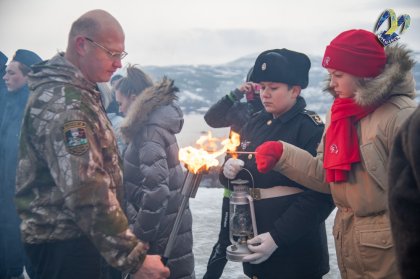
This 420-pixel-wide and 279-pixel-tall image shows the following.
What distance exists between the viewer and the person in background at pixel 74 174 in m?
2.49

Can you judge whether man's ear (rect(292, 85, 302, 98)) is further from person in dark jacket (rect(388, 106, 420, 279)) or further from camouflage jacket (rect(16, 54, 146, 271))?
person in dark jacket (rect(388, 106, 420, 279))

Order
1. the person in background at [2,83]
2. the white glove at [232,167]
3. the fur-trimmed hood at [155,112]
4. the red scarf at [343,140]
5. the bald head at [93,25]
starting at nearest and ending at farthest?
1. the red scarf at [343,140]
2. the bald head at [93,25]
3. the white glove at [232,167]
4. the fur-trimmed hood at [155,112]
5. the person in background at [2,83]

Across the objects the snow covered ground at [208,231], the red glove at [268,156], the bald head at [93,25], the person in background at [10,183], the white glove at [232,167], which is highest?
the bald head at [93,25]

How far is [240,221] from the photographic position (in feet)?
10.4

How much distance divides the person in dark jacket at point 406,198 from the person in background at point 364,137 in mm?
1147

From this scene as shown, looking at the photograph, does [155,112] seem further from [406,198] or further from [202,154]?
[406,198]

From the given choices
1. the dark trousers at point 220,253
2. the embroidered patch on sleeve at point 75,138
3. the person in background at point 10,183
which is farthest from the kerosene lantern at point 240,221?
the person in background at point 10,183

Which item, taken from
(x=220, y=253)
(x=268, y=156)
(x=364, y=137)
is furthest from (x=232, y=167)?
(x=364, y=137)

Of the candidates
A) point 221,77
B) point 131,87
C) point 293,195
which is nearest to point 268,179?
point 293,195

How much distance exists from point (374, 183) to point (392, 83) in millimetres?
602

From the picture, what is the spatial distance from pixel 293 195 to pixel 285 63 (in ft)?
3.36

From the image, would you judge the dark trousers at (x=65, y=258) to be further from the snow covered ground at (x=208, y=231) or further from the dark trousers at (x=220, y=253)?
the snow covered ground at (x=208, y=231)

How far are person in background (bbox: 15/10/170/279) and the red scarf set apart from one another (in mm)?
1241

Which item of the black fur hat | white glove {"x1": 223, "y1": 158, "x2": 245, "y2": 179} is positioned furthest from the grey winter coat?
the black fur hat
